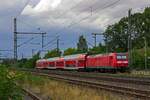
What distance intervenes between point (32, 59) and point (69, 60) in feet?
217

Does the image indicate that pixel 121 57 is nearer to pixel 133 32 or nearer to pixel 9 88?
pixel 9 88

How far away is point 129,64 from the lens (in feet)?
202

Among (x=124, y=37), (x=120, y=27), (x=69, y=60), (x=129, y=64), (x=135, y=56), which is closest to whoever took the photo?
(x=129, y=64)

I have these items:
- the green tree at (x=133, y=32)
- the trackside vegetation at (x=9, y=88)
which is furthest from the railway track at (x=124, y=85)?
the green tree at (x=133, y=32)

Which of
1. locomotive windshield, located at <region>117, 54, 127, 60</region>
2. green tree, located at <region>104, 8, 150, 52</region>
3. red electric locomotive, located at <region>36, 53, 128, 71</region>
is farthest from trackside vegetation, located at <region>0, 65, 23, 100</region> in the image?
green tree, located at <region>104, 8, 150, 52</region>

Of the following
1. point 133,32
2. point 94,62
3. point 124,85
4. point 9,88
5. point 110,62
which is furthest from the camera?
point 133,32

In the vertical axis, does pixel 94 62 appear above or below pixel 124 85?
above

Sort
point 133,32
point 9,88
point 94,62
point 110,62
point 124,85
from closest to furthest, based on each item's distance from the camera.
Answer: point 9,88 → point 124,85 → point 110,62 → point 94,62 → point 133,32

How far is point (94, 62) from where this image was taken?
6819 cm

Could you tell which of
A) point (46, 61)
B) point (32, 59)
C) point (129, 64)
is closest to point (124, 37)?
point (46, 61)

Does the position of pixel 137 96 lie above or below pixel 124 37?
below

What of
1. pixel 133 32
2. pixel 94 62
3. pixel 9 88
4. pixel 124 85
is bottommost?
pixel 124 85

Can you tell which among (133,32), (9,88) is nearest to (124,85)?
(9,88)

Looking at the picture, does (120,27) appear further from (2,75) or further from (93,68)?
(2,75)
